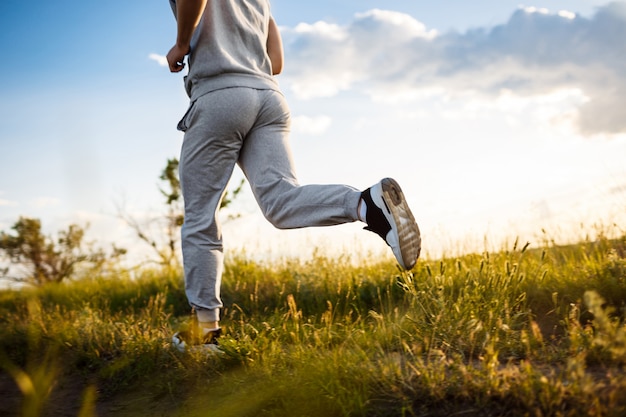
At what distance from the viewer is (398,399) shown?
198 centimetres

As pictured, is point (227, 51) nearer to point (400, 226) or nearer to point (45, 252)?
point (400, 226)

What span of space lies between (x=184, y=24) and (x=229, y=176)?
82 cm

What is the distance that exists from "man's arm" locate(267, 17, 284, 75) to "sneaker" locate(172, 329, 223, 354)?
1586 mm

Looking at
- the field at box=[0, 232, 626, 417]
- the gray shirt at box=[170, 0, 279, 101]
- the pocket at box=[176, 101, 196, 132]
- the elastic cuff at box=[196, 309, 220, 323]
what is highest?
the gray shirt at box=[170, 0, 279, 101]

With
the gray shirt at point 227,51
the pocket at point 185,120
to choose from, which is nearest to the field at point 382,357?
the pocket at point 185,120

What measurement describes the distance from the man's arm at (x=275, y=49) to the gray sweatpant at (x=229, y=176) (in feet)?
1.23

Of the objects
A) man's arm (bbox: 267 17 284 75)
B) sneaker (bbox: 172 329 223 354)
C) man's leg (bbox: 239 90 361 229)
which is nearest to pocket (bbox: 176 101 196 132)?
man's leg (bbox: 239 90 361 229)

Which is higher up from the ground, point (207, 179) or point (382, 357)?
point (207, 179)

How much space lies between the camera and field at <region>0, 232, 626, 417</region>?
1860 mm

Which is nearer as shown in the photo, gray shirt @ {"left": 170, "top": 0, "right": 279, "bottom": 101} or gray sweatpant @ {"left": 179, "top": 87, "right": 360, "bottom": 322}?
gray sweatpant @ {"left": 179, "top": 87, "right": 360, "bottom": 322}

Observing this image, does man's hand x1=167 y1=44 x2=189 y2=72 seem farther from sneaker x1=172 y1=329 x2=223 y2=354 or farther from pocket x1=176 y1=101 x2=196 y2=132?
sneaker x1=172 y1=329 x2=223 y2=354

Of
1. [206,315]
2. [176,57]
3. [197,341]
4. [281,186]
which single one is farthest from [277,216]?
[176,57]

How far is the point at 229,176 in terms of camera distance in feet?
9.96

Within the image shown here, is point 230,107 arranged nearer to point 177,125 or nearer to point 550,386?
point 177,125
